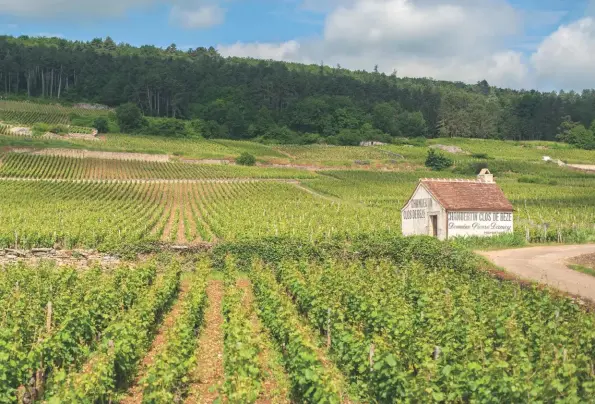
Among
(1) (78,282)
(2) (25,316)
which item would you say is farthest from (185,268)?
(2) (25,316)

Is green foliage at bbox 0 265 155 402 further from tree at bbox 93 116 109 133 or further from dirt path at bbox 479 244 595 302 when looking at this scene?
tree at bbox 93 116 109 133

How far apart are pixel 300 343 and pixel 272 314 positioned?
4488mm

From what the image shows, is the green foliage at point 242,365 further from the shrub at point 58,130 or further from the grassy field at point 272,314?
the shrub at point 58,130

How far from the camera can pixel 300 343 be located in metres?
12.7

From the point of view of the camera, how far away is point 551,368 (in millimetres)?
10477

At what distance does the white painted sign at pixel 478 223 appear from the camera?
3734 centimetres

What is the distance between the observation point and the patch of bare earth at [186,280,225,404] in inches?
513

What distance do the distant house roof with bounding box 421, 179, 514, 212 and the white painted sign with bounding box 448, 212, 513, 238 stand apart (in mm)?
358

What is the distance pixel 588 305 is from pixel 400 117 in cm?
13985

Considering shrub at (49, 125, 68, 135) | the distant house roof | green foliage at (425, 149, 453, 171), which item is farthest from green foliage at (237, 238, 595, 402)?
shrub at (49, 125, 68, 135)

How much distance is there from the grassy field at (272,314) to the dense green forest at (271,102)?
98.1m

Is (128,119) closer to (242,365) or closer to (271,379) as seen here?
(271,379)

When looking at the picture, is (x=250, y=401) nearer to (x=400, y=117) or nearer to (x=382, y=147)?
(x=382, y=147)

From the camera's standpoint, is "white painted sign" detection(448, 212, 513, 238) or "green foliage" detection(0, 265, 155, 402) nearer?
"green foliage" detection(0, 265, 155, 402)
